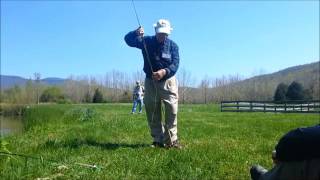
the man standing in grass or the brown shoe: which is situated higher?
the man standing in grass

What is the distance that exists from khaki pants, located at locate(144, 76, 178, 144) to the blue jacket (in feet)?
0.41

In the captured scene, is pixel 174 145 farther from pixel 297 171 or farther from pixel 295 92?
pixel 295 92

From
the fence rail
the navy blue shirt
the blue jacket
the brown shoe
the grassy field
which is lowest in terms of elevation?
the grassy field

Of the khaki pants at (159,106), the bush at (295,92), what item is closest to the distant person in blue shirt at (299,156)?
the khaki pants at (159,106)

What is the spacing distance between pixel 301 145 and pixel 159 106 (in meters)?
4.26

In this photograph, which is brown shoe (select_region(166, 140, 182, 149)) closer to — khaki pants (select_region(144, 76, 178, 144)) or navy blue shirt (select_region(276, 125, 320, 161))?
khaki pants (select_region(144, 76, 178, 144))

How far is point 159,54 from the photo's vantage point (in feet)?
23.8

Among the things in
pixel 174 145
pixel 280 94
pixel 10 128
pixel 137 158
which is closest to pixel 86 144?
pixel 174 145

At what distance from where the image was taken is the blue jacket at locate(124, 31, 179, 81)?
723cm

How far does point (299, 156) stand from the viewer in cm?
313

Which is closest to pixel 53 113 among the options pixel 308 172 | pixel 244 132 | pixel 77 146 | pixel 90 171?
pixel 244 132

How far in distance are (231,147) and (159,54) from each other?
160 centimetres

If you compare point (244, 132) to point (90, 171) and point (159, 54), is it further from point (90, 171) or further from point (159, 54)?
point (90, 171)

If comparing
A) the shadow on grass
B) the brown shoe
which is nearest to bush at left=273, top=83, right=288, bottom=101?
the shadow on grass
